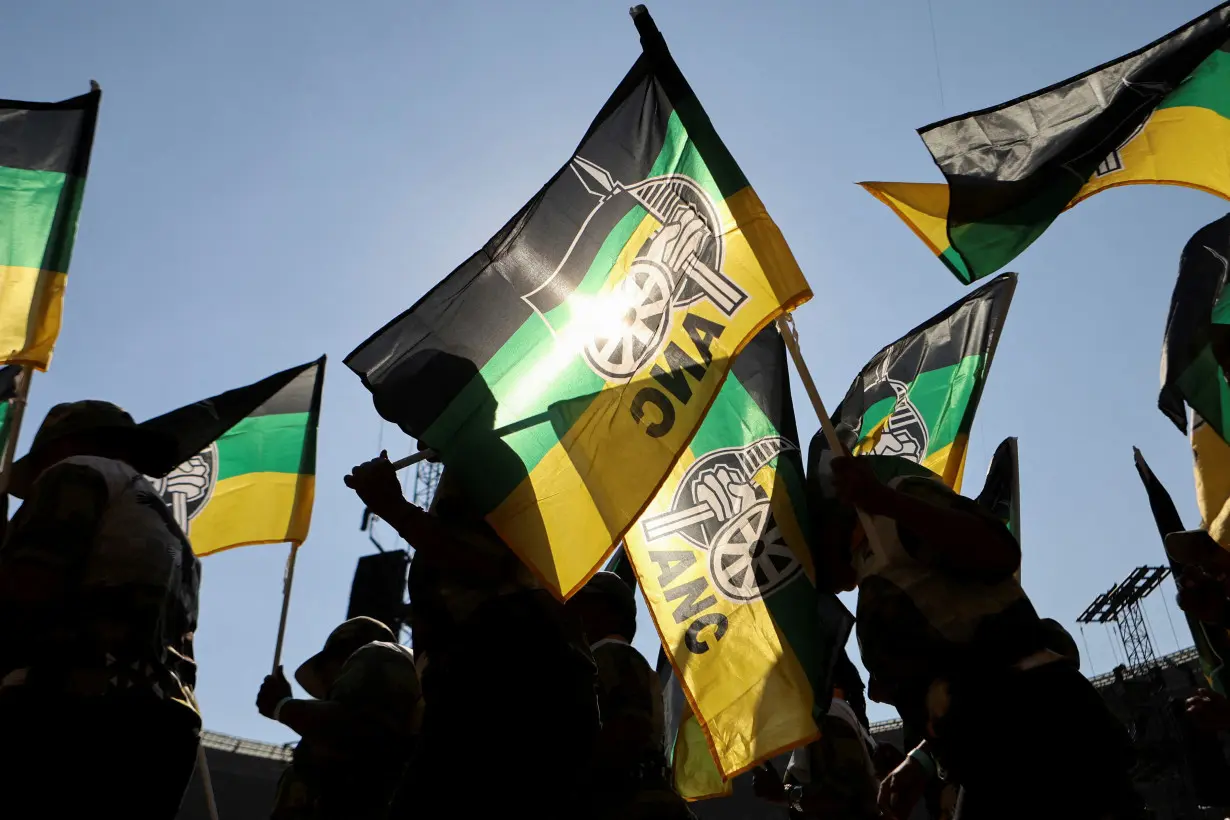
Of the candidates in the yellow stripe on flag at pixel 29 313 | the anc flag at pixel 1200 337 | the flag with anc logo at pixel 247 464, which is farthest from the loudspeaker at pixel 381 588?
the anc flag at pixel 1200 337

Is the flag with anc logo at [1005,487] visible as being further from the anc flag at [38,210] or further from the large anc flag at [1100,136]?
the anc flag at [38,210]

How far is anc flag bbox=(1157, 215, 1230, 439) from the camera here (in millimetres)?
4816

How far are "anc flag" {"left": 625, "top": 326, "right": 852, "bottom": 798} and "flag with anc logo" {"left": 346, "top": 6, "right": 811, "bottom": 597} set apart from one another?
0.92m

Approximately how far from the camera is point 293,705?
483 cm

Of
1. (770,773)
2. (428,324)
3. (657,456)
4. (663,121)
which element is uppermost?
(663,121)

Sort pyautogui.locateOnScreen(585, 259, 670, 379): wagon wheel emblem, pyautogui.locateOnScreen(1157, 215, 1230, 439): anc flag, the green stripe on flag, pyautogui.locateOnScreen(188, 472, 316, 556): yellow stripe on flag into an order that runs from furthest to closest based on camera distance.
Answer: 1. the green stripe on flag
2. pyautogui.locateOnScreen(188, 472, 316, 556): yellow stripe on flag
3. pyautogui.locateOnScreen(1157, 215, 1230, 439): anc flag
4. pyautogui.locateOnScreen(585, 259, 670, 379): wagon wheel emblem

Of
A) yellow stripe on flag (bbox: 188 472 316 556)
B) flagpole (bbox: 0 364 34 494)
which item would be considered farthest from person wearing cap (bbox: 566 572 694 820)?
yellow stripe on flag (bbox: 188 472 316 556)

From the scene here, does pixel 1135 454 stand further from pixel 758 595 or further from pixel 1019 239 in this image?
pixel 758 595

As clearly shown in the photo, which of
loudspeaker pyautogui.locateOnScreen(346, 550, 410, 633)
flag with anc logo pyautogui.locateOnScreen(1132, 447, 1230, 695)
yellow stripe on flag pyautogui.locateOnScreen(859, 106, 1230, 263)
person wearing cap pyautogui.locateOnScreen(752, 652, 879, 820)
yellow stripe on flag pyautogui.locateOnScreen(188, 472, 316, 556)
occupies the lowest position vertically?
person wearing cap pyautogui.locateOnScreen(752, 652, 879, 820)

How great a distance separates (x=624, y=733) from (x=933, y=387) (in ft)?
10.3

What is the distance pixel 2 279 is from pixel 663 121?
3.28m

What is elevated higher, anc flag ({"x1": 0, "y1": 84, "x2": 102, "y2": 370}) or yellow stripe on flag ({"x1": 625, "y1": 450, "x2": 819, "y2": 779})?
anc flag ({"x1": 0, "y1": 84, "x2": 102, "y2": 370})

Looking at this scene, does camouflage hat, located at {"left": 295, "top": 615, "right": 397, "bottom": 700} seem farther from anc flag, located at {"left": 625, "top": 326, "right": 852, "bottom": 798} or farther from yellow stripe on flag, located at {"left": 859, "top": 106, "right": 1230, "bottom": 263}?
yellow stripe on flag, located at {"left": 859, "top": 106, "right": 1230, "bottom": 263}

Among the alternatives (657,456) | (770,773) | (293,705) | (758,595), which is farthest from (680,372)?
(770,773)
